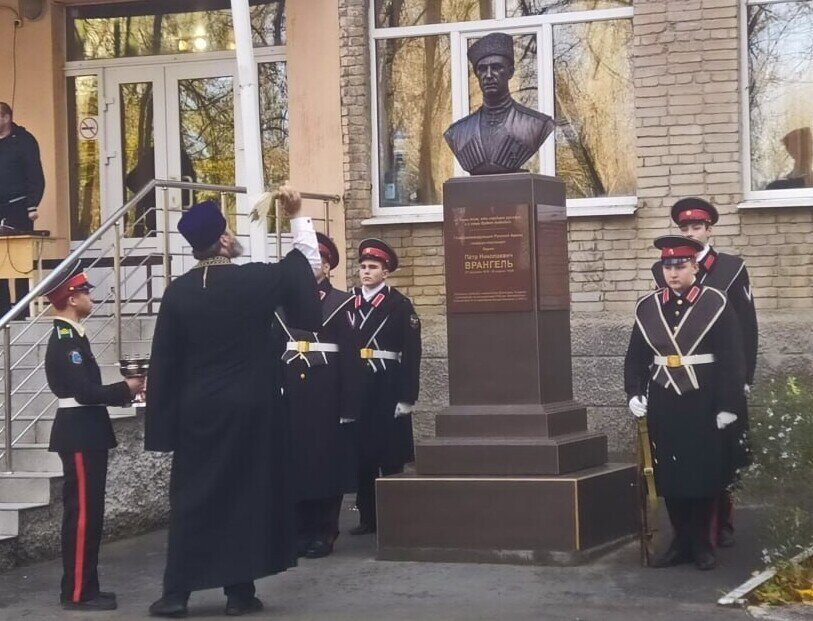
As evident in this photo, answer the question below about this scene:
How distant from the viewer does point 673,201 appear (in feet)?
39.2

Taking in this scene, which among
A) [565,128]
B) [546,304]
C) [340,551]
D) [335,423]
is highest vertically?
[565,128]

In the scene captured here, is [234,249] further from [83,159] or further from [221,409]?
[83,159]

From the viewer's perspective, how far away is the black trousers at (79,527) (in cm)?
804

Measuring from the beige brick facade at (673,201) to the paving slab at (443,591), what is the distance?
2.75 metres

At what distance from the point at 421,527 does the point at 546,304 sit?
1.48m

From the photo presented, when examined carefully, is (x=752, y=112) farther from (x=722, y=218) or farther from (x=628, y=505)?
(x=628, y=505)

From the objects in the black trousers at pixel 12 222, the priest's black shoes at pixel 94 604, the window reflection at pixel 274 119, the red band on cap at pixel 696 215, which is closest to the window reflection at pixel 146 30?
the window reflection at pixel 274 119

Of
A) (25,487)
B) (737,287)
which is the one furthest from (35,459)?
(737,287)

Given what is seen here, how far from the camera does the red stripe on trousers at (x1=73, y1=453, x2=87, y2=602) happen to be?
803 centimetres

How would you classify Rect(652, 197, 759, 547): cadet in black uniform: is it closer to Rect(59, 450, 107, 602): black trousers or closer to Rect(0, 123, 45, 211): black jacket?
Rect(59, 450, 107, 602): black trousers

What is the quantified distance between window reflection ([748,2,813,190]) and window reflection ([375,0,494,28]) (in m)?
2.22

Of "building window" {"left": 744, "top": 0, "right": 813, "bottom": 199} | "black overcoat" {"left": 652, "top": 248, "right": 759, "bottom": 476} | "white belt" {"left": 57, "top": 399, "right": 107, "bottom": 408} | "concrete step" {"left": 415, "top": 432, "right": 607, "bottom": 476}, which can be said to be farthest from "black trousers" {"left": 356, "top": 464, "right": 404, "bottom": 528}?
"building window" {"left": 744, "top": 0, "right": 813, "bottom": 199}

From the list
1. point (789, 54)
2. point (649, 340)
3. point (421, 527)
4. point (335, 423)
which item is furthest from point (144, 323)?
point (789, 54)

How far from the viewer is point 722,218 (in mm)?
11844
